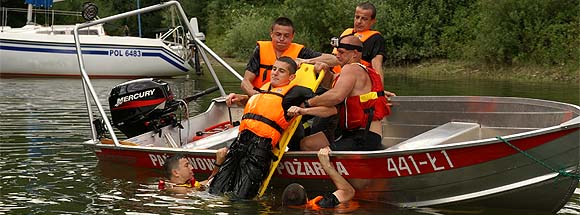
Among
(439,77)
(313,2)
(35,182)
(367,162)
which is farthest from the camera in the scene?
(313,2)

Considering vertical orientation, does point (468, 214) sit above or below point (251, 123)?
below

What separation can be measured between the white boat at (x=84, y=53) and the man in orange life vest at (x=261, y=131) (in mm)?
17362

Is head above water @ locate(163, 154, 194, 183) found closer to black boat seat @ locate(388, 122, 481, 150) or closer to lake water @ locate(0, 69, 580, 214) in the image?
lake water @ locate(0, 69, 580, 214)

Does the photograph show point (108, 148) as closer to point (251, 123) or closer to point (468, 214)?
point (251, 123)

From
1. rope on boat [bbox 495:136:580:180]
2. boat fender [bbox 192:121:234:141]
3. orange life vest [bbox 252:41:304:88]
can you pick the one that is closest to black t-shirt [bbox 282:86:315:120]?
orange life vest [bbox 252:41:304:88]

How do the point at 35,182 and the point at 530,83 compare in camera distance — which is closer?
the point at 35,182

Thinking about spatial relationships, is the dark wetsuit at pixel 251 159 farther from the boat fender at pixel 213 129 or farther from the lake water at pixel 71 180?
the boat fender at pixel 213 129

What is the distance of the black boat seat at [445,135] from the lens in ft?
28.2

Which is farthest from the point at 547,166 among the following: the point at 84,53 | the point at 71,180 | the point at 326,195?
the point at 84,53

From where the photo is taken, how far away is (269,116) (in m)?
8.11

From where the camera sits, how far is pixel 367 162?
7.73 meters

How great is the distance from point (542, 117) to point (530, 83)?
1706 cm

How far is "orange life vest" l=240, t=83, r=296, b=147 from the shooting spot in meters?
8.09

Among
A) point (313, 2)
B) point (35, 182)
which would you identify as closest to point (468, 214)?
point (35, 182)
